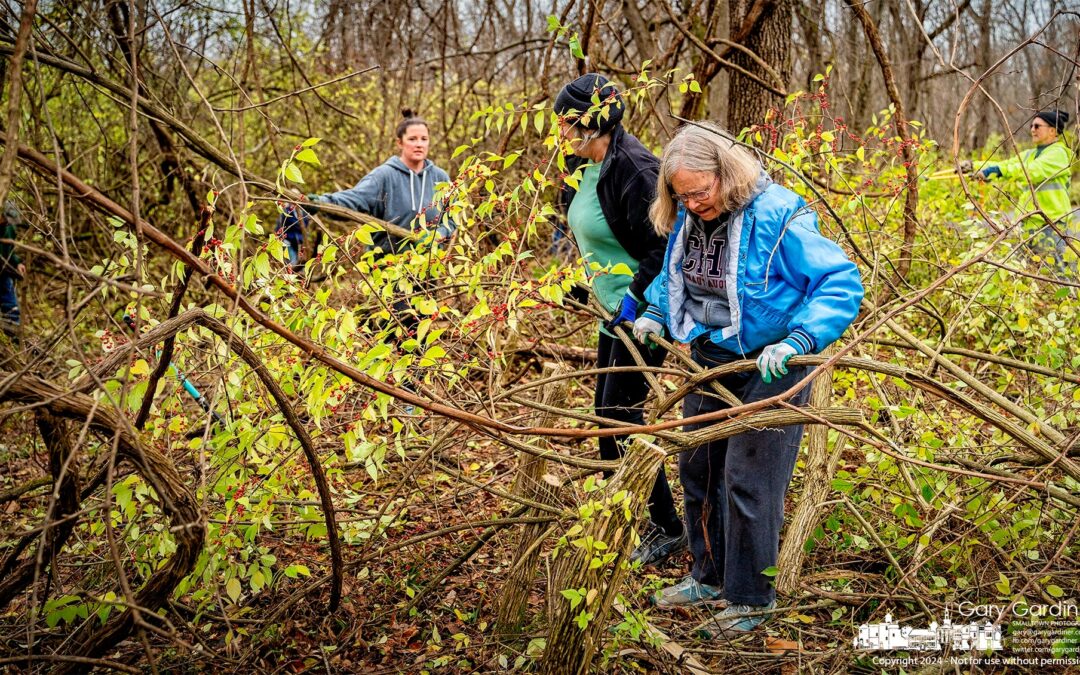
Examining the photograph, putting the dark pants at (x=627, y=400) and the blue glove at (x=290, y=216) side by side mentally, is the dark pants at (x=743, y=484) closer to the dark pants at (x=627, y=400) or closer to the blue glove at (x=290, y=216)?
the dark pants at (x=627, y=400)

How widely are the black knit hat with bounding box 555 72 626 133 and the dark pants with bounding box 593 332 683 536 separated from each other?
83 cm

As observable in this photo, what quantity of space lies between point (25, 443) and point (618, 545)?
3.91m

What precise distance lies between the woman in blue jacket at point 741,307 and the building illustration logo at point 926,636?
31 cm

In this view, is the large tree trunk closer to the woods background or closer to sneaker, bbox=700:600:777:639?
the woods background

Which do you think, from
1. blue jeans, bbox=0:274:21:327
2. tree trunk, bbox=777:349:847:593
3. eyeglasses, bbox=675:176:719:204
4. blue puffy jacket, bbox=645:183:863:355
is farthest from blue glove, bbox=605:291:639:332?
blue jeans, bbox=0:274:21:327

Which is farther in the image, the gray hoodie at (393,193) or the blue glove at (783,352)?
the gray hoodie at (393,193)

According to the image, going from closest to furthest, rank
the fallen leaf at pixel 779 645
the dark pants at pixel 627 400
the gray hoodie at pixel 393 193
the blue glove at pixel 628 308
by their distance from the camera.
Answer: the fallen leaf at pixel 779 645 → the blue glove at pixel 628 308 → the dark pants at pixel 627 400 → the gray hoodie at pixel 393 193

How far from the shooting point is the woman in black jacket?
2.87m

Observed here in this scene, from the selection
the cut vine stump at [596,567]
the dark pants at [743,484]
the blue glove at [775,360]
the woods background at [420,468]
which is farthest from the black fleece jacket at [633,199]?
the cut vine stump at [596,567]

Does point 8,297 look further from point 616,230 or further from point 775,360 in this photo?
point 775,360

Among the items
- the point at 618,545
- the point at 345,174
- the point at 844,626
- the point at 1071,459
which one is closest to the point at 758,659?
the point at 844,626

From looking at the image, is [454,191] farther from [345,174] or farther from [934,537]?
[345,174]

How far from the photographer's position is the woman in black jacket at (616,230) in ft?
9.40

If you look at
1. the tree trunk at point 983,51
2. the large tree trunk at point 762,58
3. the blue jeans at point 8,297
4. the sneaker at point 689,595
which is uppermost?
the tree trunk at point 983,51
